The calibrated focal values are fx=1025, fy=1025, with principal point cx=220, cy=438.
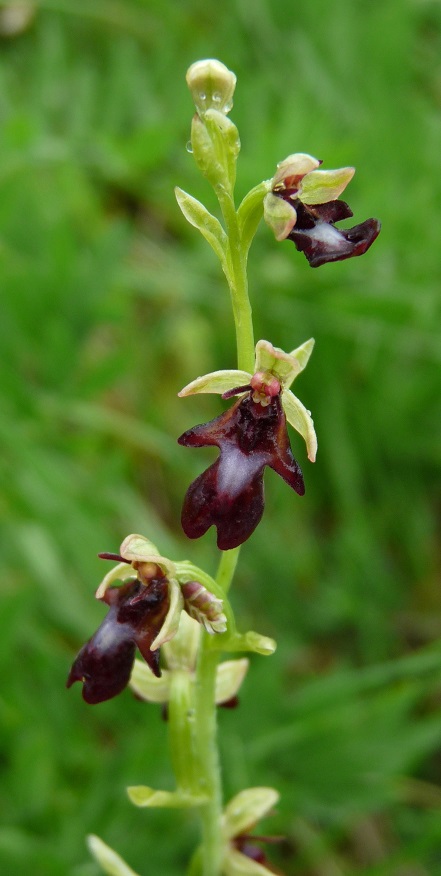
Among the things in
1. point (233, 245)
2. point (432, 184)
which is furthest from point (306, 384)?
point (233, 245)

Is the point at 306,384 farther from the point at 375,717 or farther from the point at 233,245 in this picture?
the point at 233,245

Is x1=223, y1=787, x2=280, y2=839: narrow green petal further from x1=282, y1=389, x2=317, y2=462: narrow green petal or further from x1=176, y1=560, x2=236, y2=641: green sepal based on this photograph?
x1=282, y1=389, x2=317, y2=462: narrow green petal

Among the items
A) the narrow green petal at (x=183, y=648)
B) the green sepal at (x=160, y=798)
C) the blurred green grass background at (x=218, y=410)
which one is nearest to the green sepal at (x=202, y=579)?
the narrow green petal at (x=183, y=648)

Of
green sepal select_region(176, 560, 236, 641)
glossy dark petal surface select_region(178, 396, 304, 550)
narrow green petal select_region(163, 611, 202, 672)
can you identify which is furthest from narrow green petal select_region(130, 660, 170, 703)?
glossy dark petal surface select_region(178, 396, 304, 550)

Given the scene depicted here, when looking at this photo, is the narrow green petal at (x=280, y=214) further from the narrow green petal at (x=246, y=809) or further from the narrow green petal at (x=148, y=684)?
the narrow green petal at (x=246, y=809)

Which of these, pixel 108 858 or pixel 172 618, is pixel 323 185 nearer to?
pixel 172 618

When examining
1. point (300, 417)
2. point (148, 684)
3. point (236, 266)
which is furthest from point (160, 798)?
point (236, 266)

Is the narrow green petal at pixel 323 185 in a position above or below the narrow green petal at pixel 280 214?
above
